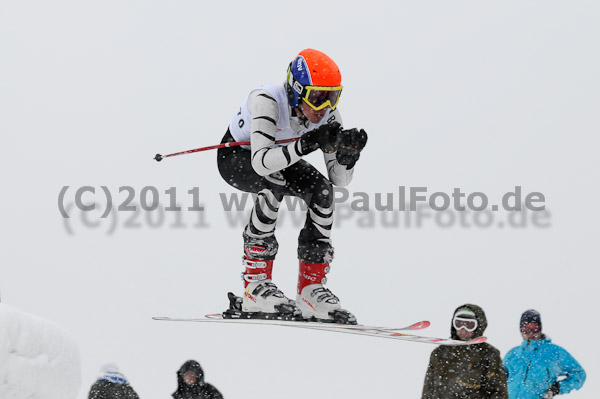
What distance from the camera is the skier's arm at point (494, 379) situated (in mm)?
5578

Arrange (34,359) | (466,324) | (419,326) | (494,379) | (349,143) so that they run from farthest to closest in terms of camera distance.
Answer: (419,326) < (34,359) < (349,143) < (466,324) < (494,379)

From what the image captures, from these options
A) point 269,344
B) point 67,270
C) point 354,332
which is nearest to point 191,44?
point 67,270

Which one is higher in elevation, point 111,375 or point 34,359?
point 34,359

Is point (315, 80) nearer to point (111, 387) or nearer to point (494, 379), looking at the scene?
point (494, 379)

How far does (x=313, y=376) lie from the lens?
1791 cm

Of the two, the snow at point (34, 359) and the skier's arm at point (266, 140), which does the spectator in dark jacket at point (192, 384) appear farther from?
the skier's arm at point (266, 140)

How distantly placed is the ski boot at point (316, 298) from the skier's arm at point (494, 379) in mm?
1204

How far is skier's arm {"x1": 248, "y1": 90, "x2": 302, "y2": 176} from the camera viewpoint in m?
6.17

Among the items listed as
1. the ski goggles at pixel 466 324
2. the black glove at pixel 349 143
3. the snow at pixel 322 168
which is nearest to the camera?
the ski goggles at pixel 466 324

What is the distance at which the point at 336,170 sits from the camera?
6645 mm

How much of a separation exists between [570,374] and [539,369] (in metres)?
0.24

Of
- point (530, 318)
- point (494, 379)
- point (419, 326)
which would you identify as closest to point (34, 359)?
point (419, 326)

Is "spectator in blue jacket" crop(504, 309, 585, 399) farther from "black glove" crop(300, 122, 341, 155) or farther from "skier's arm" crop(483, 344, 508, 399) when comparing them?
"black glove" crop(300, 122, 341, 155)

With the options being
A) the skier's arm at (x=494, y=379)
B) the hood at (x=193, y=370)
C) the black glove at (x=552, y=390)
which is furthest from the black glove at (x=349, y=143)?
the black glove at (x=552, y=390)
